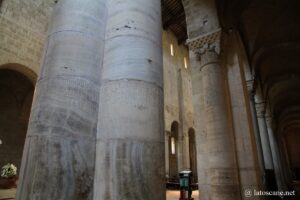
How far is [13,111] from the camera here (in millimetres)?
11930

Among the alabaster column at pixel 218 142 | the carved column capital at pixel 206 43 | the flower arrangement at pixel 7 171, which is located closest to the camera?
the alabaster column at pixel 218 142

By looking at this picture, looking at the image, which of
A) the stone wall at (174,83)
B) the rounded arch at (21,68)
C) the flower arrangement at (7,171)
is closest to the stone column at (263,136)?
the stone wall at (174,83)

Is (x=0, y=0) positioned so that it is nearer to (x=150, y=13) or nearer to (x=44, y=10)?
(x=44, y=10)

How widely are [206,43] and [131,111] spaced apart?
414 cm

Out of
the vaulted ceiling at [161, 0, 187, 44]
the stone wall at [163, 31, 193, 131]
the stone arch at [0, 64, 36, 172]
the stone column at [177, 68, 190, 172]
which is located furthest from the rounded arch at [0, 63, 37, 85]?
the stone column at [177, 68, 190, 172]

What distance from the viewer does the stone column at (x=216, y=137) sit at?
3980 mm

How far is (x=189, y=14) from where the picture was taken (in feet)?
18.6

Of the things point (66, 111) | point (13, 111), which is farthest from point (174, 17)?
point (66, 111)

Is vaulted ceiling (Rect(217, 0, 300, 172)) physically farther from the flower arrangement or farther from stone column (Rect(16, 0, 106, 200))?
the flower arrangement

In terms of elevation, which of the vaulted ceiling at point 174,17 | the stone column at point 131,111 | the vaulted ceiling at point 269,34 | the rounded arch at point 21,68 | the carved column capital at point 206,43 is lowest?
the stone column at point 131,111

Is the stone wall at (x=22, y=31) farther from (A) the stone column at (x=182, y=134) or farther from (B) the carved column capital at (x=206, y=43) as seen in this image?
(A) the stone column at (x=182, y=134)

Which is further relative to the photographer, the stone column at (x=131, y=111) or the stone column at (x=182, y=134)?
the stone column at (x=182, y=134)

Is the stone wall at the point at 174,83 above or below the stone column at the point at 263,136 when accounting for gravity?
above

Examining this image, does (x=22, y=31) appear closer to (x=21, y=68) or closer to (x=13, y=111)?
(x=21, y=68)
